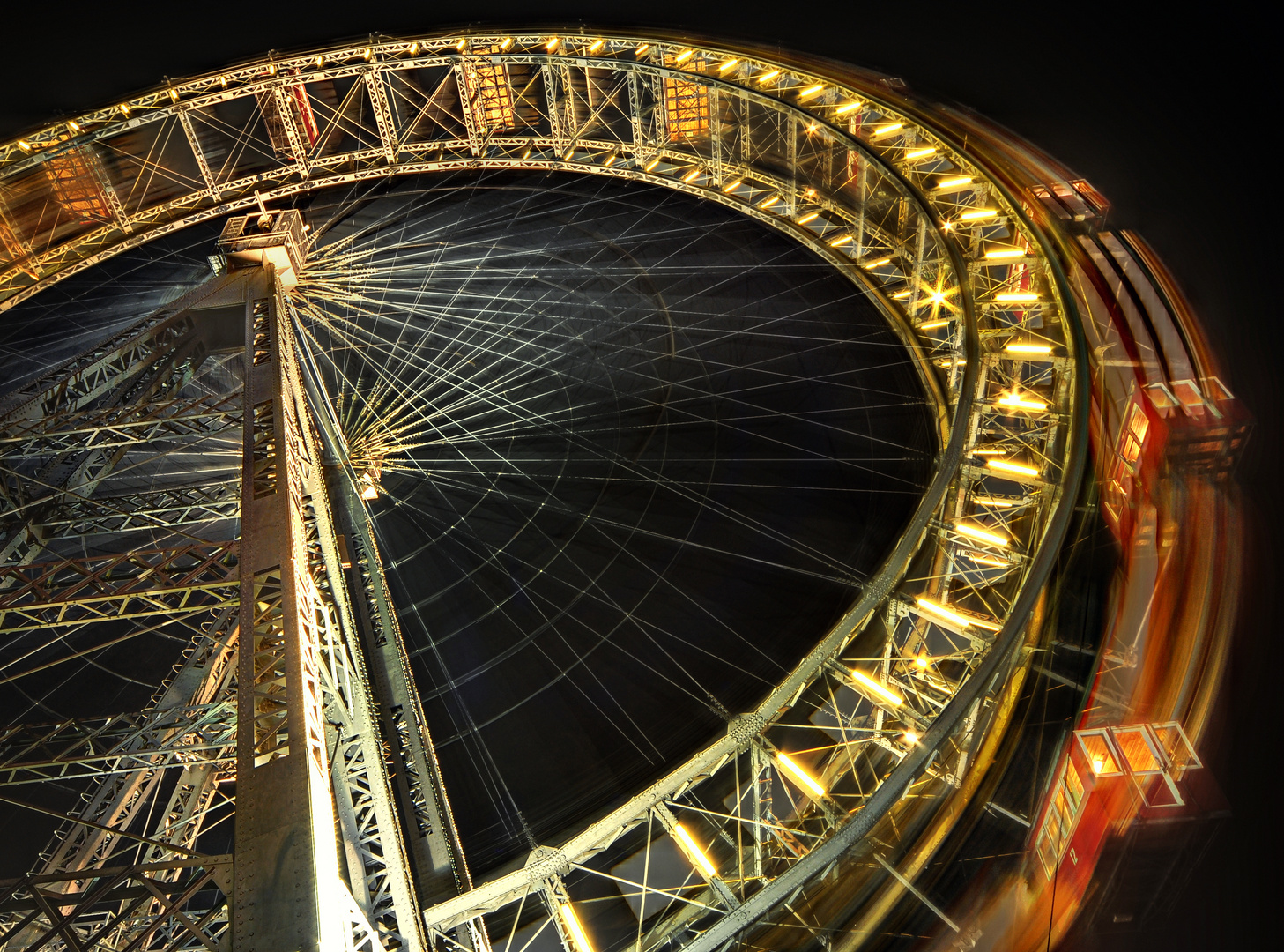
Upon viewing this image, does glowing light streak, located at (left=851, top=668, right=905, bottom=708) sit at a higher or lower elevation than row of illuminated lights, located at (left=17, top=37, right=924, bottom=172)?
lower

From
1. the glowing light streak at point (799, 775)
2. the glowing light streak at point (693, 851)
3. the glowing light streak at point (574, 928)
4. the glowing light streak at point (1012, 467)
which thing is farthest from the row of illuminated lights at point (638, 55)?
the glowing light streak at point (574, 928)

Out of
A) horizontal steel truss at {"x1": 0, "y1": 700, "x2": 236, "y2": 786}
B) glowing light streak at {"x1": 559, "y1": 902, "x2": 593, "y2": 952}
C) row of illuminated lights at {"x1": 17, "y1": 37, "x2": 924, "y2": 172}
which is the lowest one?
glowing light streak at {"x1": 559, "y1": 902, "x2": 593, "y2": 952}

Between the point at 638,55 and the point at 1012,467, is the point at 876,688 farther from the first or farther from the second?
the point at 638,55

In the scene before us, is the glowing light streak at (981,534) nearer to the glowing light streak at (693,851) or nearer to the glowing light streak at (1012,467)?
the glowing light streak at (1012,467)

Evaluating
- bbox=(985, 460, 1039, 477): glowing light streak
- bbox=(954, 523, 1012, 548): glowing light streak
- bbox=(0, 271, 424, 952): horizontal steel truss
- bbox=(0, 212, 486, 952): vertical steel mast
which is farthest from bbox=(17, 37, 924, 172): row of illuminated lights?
bbox=(0, 271, 424, 952): horizontal steel truss

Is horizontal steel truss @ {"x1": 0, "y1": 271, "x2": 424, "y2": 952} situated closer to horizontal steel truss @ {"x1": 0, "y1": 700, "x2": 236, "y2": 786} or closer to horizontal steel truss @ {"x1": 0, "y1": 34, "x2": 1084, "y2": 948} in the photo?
horizontal steel truss @ {"x1": 0, "y1": 700, "x2": 236, "y2": 786}

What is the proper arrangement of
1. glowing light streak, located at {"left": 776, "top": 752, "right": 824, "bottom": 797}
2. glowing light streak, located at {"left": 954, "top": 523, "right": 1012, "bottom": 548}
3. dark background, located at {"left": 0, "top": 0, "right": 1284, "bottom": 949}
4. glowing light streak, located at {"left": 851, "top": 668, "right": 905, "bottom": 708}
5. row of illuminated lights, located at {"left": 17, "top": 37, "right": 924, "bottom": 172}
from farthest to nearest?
row of illuminated lights, located at {"left": 17, "top": 37, "right": 924, "bottom": 172}, glowing light streak, located at {"left": 954, "top": 523, "right": 1012, "bottom": 548}, glowing light streak, located at {"left": 851, "top": 668, "right": 905, "bottom": 708}, glowing light streak, located at {"left": 776, "top": 752, "right": 824, "bottom": 797}, dark background, located at {"left": 0, "top": 0, "right": 1284, "bottom": 949}
